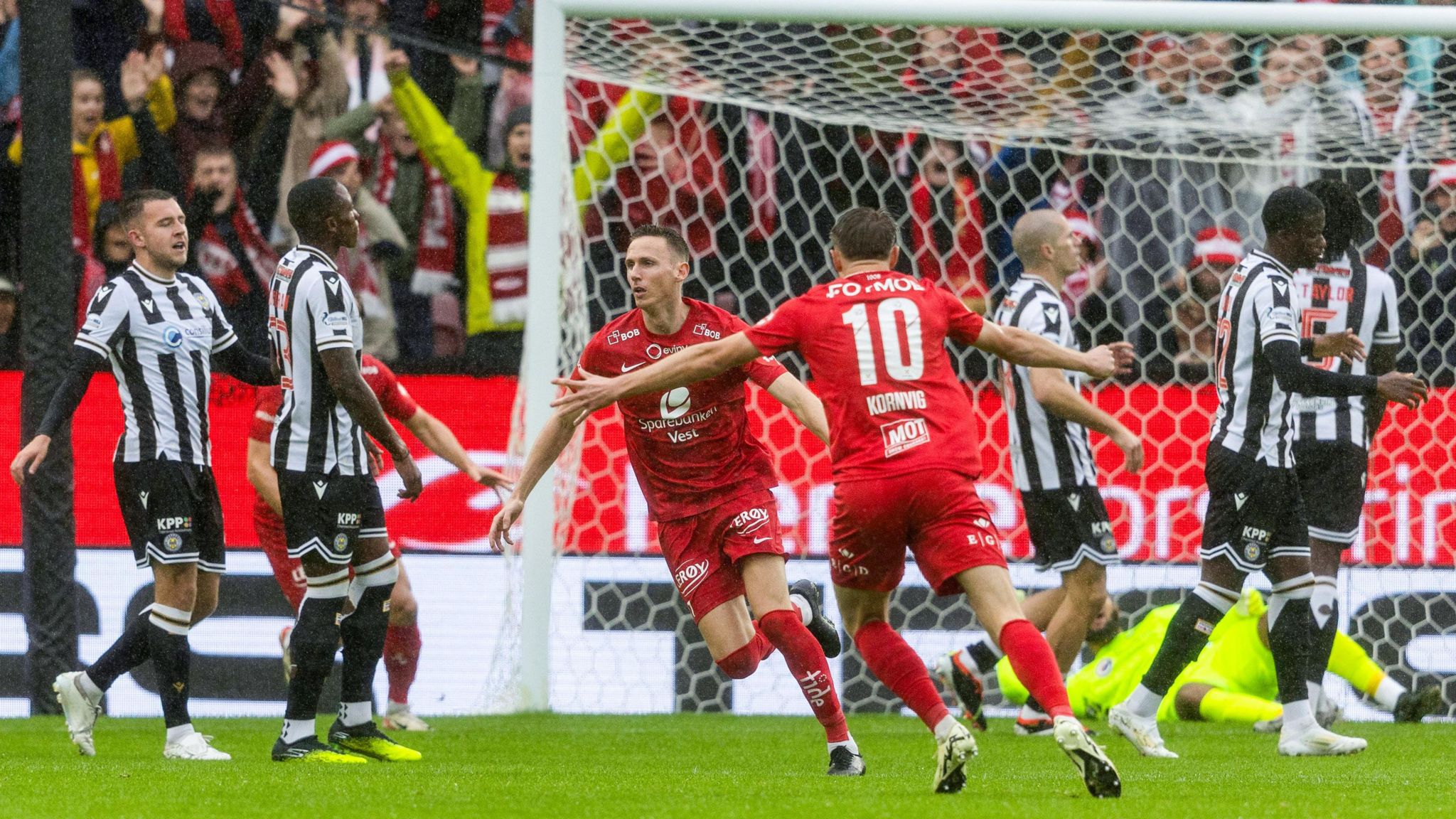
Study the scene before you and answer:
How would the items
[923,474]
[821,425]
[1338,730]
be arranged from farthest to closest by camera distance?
[1338,730]
[821,425]
[923,474]

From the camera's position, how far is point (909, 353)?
512 cm

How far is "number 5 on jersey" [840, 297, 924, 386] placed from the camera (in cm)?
511

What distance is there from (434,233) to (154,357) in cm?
402

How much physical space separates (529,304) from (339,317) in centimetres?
247

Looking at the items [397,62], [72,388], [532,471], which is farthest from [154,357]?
[397,62]

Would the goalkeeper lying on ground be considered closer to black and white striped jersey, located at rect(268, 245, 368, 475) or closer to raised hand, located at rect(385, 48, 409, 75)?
black and white striped jersey, located at rect(268, 245, 368, 475)

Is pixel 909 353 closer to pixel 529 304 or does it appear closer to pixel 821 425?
pixel 821 425

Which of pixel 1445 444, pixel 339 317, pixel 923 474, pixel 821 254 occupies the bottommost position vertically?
pixel 1445 444

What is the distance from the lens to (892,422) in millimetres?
5070

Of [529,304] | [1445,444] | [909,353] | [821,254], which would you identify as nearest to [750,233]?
[821,254]

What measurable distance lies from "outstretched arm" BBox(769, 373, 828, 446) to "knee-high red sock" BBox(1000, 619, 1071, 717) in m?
1.07

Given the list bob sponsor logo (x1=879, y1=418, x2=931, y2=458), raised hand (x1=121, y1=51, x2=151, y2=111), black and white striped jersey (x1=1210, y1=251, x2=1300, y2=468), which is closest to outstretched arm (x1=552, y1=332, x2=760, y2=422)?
bob sponsor logo (x1=879, y1=418, x2=931, y2=458)

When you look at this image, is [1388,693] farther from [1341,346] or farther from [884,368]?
[884,368]

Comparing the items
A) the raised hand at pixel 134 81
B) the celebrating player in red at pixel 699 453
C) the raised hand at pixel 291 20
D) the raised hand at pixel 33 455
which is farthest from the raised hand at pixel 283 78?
the celebrating player in red at pixel 699 453
